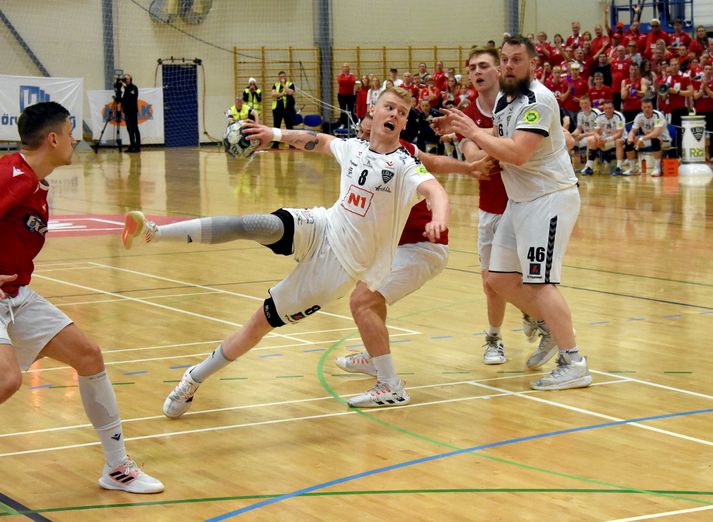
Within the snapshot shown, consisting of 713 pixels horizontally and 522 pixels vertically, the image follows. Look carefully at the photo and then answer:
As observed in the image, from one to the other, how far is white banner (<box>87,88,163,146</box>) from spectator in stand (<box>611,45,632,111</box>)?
1506 cm

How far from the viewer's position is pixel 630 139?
22500 mm

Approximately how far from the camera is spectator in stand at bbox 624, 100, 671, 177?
866 inches

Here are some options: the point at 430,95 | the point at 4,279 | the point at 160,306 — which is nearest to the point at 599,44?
the point at 430,95

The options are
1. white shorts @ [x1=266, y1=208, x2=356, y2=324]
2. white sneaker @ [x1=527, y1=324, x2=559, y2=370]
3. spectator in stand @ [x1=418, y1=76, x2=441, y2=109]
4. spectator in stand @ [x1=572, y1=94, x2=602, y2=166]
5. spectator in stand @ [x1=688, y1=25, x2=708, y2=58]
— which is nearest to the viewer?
white shorts @ [x1=266, y1=208, x2=356, y2=324]

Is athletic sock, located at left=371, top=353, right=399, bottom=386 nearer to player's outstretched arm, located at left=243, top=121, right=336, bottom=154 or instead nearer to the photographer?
player's outstretched arm, located at left=243, top=121, right=336, bottom=154

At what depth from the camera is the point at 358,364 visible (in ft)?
23.1

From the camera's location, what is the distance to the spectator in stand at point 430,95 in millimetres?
27864

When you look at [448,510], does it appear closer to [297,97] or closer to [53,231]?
[53,231]

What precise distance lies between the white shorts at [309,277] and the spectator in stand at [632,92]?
736 inches

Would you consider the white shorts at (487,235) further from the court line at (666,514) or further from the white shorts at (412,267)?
the court line at (666,514)

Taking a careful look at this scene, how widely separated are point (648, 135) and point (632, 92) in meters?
2.16

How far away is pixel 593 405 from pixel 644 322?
95.4 inches

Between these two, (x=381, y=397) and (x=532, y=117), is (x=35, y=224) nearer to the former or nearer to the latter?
(x=381, y=397)

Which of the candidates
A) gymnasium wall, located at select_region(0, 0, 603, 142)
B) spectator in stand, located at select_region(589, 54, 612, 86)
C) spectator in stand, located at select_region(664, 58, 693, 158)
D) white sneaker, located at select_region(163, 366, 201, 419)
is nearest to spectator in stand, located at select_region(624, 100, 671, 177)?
spectator in stand, located at select_region(664, 58, 693, 158)
